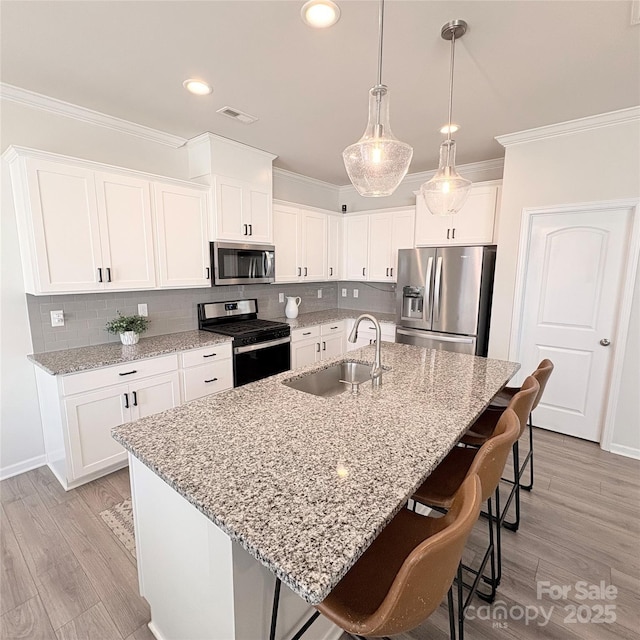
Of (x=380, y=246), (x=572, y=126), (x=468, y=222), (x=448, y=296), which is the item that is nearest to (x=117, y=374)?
(x=448, y=296)

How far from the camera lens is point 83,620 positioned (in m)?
1.54

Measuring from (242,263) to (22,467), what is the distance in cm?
242

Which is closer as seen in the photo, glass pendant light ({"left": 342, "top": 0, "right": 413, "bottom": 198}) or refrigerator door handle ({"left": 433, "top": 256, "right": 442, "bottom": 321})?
glass pendant light ({"left": 342, "top": 0, "right": 413, "bottom": 198})

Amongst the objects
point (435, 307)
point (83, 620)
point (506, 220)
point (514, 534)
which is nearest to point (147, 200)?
point (83, 620)

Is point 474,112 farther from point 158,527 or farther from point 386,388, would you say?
point 158,527

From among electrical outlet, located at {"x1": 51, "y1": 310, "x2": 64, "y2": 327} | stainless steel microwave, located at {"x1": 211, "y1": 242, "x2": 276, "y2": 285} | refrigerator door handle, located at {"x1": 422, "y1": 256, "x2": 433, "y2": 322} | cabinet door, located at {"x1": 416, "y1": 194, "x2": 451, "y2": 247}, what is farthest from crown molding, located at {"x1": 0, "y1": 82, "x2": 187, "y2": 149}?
refrigerator door handle, located at {"x1": 422, "y1": 256, "x2": 433, "y2": 322}

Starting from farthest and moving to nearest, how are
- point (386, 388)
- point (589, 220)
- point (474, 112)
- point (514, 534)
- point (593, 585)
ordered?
1. point (589, 220)
2. point (474, 112)
3. point (514, 534)
4. point (386, 388)
5. point (593, 585)

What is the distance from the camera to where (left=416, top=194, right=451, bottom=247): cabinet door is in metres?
3.76

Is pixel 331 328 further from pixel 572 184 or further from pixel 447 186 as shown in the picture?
pixel 572 184

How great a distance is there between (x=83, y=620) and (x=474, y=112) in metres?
3.85

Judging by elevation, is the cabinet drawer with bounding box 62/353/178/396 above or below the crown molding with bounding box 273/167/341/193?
below

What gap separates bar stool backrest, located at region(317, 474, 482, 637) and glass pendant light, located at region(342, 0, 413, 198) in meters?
1.30

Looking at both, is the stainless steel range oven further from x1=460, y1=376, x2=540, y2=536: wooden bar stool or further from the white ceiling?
x1=460, y1=376, x2=540, y2=536: wooden bar stool

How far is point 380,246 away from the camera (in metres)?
4.45
